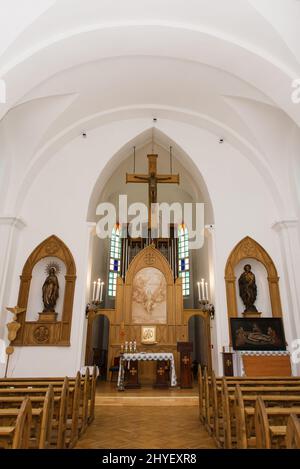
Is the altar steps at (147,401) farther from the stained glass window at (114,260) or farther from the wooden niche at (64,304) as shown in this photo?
the stained glass window at (114,260)

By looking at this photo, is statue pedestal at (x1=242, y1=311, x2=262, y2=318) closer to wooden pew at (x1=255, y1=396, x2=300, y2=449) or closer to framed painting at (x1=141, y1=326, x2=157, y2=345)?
framed painting at (x1=141, y1=326, x2=157, y2=345)

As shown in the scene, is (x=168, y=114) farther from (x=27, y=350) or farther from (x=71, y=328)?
(x=27, y=350)

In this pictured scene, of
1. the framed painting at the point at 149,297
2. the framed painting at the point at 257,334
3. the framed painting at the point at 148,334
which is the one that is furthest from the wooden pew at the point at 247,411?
the framed painting at the point at 149,297

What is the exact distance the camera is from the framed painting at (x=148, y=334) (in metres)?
10.1

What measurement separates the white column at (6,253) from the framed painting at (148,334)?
168 inches

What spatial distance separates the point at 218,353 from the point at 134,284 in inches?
154

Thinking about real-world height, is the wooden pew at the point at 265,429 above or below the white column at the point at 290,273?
below

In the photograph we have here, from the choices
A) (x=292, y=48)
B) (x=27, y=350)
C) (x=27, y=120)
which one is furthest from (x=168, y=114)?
(x=27, y=350)

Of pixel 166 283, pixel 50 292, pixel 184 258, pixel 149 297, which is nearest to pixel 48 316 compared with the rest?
pixel 50 292

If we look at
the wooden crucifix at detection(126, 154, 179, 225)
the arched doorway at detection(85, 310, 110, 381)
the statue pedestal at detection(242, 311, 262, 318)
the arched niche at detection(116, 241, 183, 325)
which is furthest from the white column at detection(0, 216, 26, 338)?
the statue pedestal at detection(242, 311, 262, 318)

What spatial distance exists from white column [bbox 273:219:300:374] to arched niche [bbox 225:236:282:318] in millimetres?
209

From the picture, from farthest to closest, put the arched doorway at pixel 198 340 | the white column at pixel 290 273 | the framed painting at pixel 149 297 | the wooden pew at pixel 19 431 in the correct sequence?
the arched doorway at pixel 198 340
the framed painting at pixel 149 297
the white column at pixel 290 273
the wooden pew at pixel 19 431

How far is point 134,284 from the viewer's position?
1105 centimetres

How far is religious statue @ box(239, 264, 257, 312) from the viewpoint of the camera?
8.61 metres
